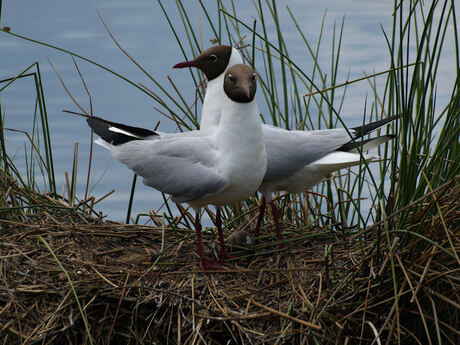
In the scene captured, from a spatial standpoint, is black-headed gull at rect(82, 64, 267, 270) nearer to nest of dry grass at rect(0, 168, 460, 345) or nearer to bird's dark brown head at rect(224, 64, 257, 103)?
bird's dark brown head at rect(224, 64, 257, 103)

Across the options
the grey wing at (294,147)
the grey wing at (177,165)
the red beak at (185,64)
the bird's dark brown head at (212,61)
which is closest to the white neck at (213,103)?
the bird's dark brown head at (212,61)

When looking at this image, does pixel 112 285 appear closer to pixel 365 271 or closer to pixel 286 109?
pixel 365 271

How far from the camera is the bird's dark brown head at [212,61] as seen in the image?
16.1 ft

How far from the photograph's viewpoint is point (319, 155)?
4.38 meters

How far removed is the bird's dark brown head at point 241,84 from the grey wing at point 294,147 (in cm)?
57

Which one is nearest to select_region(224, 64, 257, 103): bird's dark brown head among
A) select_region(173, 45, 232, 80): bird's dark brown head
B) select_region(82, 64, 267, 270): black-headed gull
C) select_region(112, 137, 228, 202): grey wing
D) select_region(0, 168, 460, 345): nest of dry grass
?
select_region(82, 64, 267, 270): black-headed gull

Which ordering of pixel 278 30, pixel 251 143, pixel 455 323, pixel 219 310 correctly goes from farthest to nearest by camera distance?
pixel 278 30 < pixel 251 143 < pixel 219 310 < pixel 455 323

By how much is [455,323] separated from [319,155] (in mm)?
1407

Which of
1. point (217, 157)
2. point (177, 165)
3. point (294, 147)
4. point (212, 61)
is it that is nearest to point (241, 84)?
point (217, 157)

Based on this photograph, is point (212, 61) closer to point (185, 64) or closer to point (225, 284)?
point (185, 64)

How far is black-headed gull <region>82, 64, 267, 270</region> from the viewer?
12.6ft

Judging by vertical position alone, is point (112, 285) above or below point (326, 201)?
below

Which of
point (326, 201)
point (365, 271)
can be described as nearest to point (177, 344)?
point (365, 271)

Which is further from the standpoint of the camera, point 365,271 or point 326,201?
point 326,201
